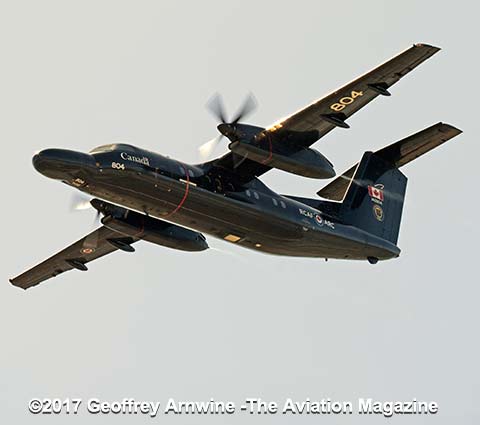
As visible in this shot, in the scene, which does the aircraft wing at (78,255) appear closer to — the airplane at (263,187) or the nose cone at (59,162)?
the airplane at (263,187)

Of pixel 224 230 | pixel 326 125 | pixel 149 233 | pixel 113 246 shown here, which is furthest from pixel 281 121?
pixel 113 246

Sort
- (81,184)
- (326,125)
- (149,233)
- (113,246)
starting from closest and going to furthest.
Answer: (81,184)
(326,125)
(149,233)
(113,246)

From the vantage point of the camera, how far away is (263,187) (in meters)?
26.2

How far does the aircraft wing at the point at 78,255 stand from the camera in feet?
94.4

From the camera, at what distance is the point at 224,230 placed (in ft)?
84.1

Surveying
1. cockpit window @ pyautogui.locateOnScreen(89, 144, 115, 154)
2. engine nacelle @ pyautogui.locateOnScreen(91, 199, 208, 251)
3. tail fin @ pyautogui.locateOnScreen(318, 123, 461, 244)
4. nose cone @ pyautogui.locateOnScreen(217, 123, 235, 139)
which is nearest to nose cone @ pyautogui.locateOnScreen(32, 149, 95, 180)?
cockpit window @ pyautogui.locateOnScreen(89, 144, 115, 154)

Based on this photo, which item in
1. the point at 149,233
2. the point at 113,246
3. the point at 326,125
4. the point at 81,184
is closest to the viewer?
the point at 81,184

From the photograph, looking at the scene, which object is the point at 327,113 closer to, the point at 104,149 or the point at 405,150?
the point at 405,150

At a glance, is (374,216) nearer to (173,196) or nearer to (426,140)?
(426,140)

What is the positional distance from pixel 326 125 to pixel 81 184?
19.0 feet

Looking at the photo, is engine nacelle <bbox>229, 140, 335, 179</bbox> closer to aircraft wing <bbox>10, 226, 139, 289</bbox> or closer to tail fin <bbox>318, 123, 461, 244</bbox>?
tail fin <bbox>318, 123, 461, 244</bbox>

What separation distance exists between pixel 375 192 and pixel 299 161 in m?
4.34

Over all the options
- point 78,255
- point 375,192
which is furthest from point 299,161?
point 78,255

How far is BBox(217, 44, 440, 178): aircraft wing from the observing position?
79.4 feet
